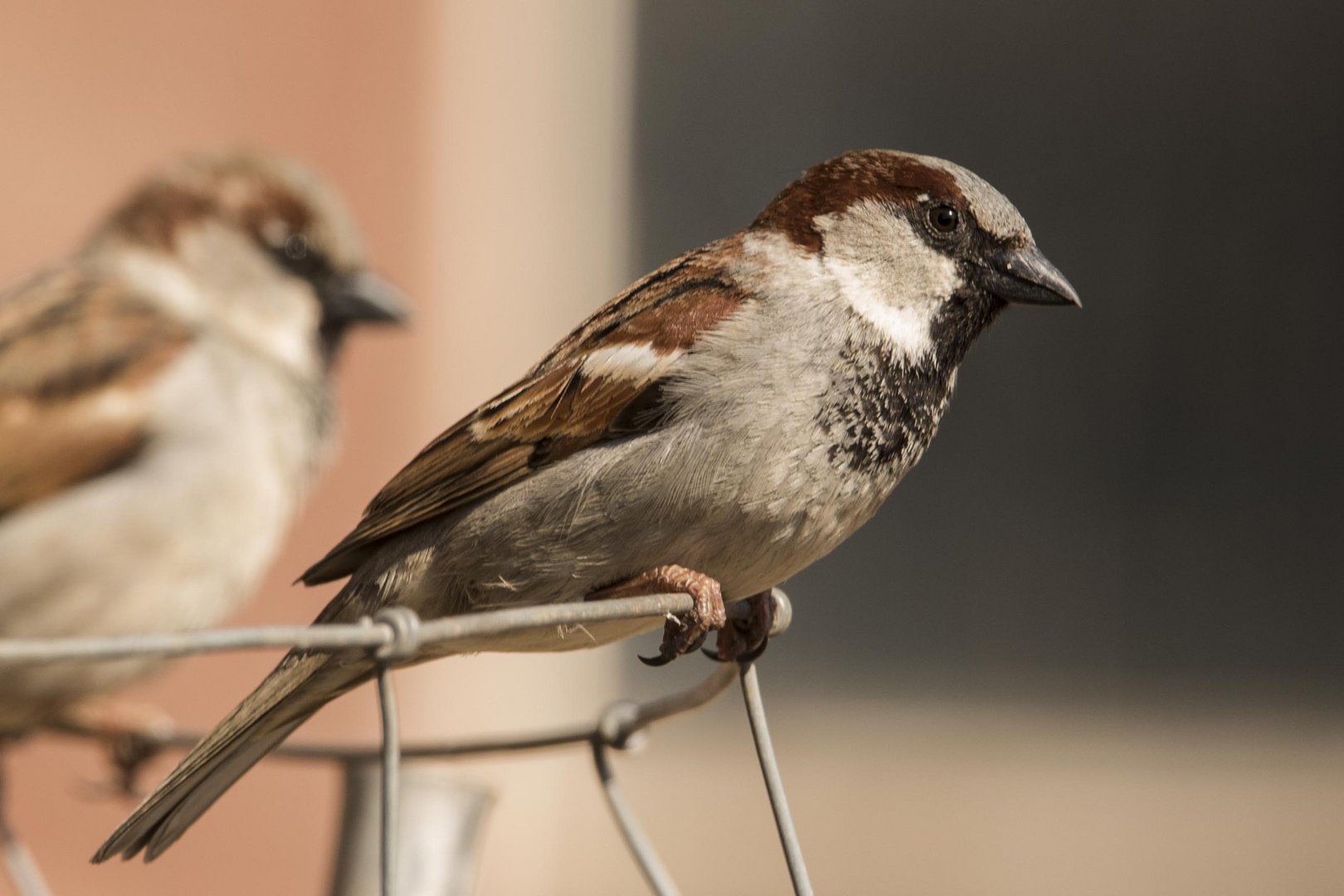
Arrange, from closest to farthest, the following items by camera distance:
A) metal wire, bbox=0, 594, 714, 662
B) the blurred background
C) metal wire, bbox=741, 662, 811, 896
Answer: metal wire, bbox=0, 594, 714, 662
metal wire, bbox=741, 662, 811, 896
the blurred background

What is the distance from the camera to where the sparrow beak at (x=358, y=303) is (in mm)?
2723

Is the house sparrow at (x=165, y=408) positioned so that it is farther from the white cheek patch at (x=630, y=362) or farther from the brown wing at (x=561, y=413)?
the white cheek patch at (x=630, y=362)

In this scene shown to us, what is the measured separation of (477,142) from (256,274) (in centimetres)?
114

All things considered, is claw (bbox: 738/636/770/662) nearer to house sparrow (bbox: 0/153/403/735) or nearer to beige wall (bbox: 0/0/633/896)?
house sparrow (bbox: 0/153/403/735)

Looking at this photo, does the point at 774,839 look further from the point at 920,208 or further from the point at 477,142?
the point at 920,208

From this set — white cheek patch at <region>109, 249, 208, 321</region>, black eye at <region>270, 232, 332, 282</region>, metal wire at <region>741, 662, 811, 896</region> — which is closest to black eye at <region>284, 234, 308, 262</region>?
black eye at <region>270, 232, 332, 282</region>

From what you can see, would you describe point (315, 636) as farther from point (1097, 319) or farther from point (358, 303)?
point (1097, 319)

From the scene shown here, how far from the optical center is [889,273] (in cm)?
150

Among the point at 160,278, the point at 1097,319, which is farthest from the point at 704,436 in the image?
the point at 1097,319

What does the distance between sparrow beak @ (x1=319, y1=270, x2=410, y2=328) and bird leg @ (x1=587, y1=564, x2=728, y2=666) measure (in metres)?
1.44

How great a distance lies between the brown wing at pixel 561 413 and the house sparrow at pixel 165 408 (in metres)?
0.84

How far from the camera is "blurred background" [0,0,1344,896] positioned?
362 cm

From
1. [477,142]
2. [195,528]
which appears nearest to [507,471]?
[195,528]

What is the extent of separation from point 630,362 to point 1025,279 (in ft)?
1.19
